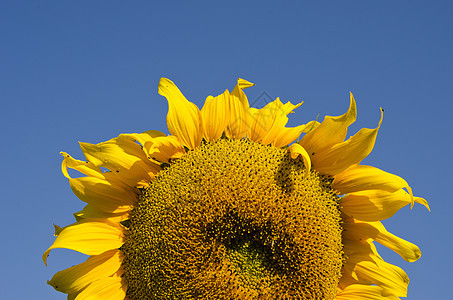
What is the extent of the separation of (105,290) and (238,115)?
239cm

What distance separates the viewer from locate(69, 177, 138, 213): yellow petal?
5281 mm

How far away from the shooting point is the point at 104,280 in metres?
5.20

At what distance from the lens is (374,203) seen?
5211 millimetres

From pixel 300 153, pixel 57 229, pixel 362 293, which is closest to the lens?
pixel 300 153

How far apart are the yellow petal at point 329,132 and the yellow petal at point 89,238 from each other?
2315 mm

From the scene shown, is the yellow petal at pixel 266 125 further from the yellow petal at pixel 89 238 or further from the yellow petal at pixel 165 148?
the yellow petal at pixel 89 238

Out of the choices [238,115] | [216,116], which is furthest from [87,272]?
[238,115]

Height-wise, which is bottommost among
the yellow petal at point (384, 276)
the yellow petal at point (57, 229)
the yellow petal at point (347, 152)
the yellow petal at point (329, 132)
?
the yellow petal at point (384, 276)

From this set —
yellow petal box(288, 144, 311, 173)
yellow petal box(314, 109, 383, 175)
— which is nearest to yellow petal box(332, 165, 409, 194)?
yellow petal box(314, 109, 383, 175)

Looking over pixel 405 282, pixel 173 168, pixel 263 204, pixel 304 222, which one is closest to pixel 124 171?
pixel 173 168

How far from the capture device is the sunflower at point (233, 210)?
4.76 meters

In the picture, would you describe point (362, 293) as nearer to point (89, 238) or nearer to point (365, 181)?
point (365, 181)

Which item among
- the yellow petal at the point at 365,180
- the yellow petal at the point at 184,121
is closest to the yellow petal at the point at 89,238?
the yellow petal at the point at 184,121

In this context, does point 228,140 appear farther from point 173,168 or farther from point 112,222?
point 112,222
